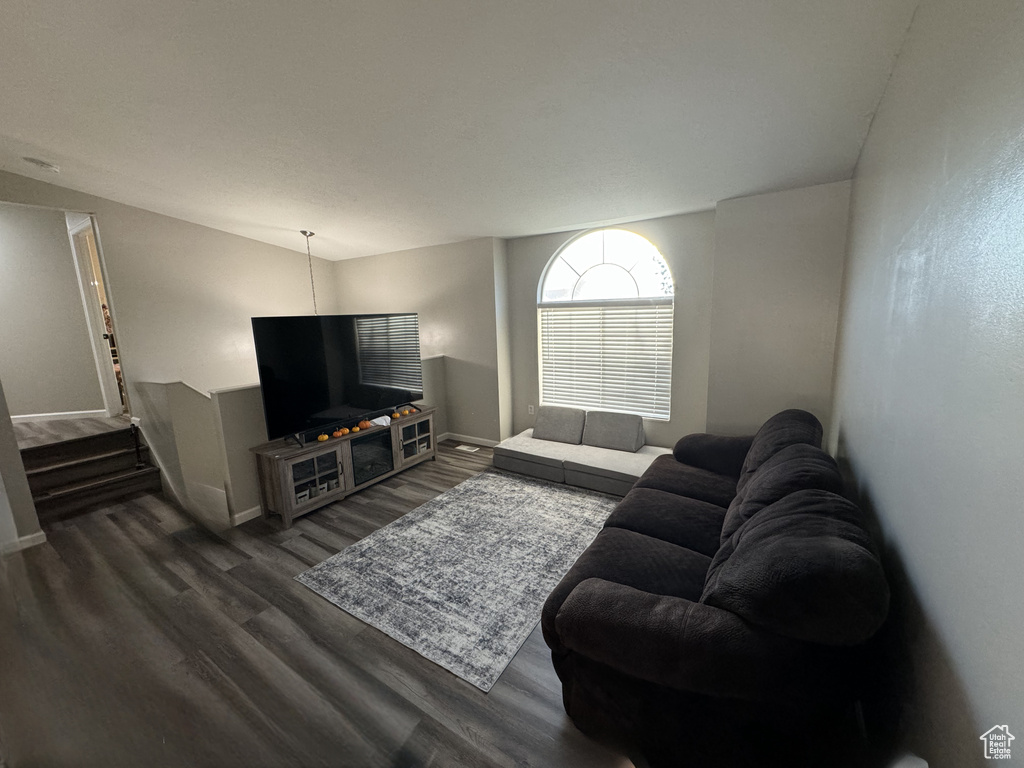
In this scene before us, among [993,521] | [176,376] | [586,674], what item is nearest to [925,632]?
[993,521]

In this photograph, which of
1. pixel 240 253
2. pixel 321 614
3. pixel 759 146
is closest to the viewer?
pixel 321 614

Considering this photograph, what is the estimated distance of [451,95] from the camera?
72.1 inches

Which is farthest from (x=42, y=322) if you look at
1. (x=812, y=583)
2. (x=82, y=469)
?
(x=812, y=583)

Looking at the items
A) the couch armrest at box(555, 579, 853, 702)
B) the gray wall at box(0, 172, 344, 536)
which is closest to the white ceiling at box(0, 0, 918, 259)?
the gray wall at box(0, 172, 344, 536)

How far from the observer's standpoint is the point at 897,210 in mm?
1319

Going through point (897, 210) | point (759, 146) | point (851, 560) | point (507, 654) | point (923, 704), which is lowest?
point (507, 654)

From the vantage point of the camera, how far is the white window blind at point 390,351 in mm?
3410

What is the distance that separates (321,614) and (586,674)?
144 centimetres

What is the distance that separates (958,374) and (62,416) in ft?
20.9

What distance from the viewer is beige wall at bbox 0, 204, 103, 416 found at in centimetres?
295

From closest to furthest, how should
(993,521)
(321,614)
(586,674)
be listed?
(993,521) < (586,674) < (321,614)

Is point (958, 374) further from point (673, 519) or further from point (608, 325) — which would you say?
point (608, 325)

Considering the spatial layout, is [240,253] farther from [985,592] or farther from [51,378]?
[985,592]

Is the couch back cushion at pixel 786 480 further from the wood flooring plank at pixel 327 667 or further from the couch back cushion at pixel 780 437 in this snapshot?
the wood flooring plank at pixel 327 667
